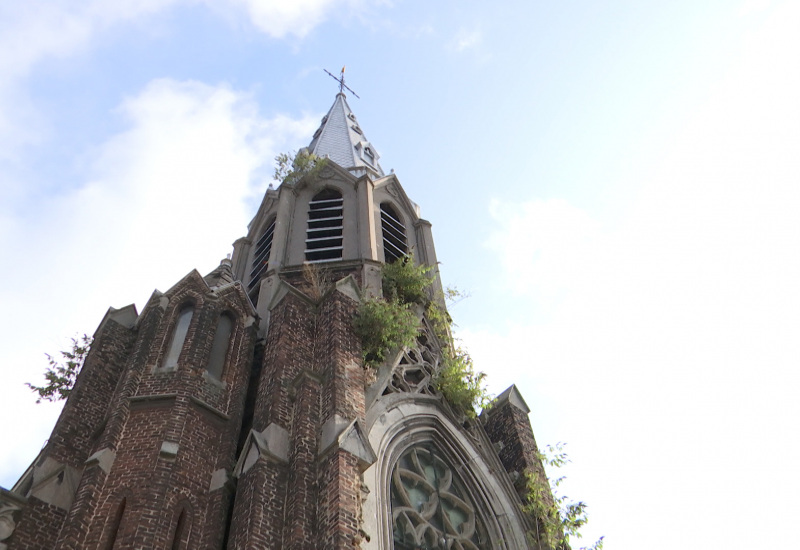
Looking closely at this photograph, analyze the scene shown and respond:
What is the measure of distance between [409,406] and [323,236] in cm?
811

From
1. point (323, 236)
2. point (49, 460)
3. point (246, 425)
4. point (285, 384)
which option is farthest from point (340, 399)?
point (323, 236)

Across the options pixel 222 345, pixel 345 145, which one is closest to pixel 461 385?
pixel 222 345

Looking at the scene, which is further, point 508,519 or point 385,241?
point 385,241

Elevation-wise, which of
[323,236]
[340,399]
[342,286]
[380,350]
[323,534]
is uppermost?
[323,236]

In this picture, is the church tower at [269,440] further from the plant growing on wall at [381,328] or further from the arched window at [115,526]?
the plant growing on wall at [381,328]

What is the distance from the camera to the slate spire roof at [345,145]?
28.1 m

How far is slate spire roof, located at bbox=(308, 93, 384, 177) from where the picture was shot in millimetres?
28078

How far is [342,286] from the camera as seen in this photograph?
53.6 feet

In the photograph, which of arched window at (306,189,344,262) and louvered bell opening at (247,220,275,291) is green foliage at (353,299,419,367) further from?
louvered bell opening at (247,220,275,291)

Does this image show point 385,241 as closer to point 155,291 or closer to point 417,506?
point 155,291

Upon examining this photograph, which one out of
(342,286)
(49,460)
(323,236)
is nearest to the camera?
(49,460)

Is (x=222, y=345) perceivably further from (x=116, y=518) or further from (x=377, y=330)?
(x=116, y=518)

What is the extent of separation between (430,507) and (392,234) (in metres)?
10.7

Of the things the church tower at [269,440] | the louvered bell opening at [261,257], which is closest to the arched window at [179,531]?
the church tower at [269,440]
